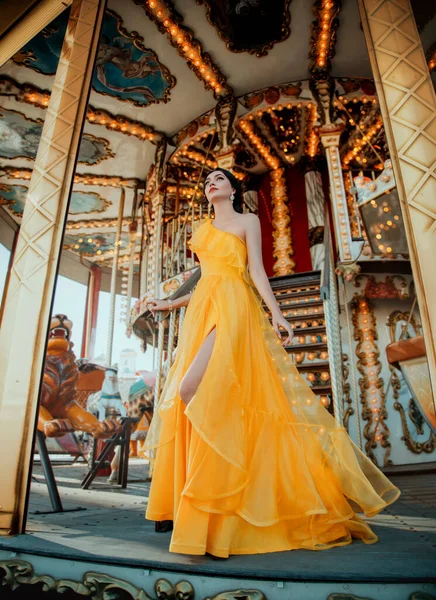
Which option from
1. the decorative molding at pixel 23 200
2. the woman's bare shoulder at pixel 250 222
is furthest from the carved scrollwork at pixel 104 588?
the decorative molding at pixel 23 200

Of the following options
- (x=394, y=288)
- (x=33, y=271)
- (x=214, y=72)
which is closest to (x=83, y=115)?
(x=33, y=271)

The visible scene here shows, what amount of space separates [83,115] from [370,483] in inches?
96.4

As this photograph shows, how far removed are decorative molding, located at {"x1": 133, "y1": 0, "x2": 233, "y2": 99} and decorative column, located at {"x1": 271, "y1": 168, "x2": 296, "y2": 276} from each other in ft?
7.78

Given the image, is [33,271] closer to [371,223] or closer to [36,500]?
[36,500]

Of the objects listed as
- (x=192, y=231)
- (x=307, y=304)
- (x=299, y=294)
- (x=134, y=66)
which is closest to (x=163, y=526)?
(x=192, y=231)

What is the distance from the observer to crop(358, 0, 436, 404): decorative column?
4.58ft

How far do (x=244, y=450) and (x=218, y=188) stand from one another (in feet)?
4.26

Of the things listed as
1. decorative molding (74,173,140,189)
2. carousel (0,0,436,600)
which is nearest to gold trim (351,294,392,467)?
carousel (0,0,436,600)

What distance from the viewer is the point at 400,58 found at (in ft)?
5.72

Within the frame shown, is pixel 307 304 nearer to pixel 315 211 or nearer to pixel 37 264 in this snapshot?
pixel 315 211

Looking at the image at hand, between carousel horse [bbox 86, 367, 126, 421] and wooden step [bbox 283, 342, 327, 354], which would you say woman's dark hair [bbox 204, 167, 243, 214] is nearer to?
wooden step [bbox 283, 342, 327, 354]

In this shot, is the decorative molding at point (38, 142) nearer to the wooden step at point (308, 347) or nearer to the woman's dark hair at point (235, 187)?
the wooden step at point (308, 347)

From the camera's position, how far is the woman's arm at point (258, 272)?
172 centimetres

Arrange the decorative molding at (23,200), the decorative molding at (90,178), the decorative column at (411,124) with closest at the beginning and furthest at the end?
the decorative column at (411,124) → the decorative molding at (90,178) → the decorative molding at (23,200)
